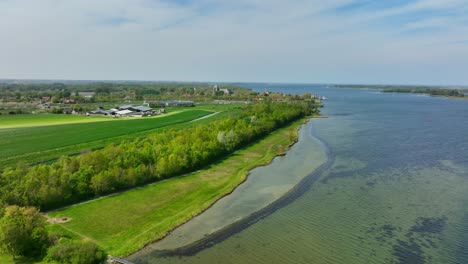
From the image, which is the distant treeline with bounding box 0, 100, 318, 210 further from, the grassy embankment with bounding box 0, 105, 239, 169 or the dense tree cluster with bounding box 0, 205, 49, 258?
the grassy embankment with bounding box 0, 105, 239, 169

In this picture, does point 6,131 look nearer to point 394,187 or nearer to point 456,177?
point 394,187

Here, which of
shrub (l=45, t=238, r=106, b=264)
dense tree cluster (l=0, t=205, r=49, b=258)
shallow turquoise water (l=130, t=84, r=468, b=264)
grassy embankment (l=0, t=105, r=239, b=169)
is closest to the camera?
shrub (l=45, t=238, r=106, b=264)

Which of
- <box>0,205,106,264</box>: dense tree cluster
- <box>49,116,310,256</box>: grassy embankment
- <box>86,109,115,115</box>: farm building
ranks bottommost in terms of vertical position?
<box>49,116,310,256</box>: grassy embankment

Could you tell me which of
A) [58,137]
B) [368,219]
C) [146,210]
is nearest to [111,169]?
[146,210]

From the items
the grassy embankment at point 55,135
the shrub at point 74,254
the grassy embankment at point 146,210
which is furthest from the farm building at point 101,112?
the shrub at point 74,254

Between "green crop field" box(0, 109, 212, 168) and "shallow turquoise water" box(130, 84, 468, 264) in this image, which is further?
"green crop field" box(0, 109, 212, 168)

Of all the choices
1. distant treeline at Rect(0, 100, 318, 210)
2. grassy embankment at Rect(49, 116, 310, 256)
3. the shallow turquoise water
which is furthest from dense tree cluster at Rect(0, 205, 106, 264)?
distant treeline at Rect(0, 100, 318, 210)

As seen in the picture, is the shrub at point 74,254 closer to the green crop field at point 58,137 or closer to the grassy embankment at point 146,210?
the grassy embankment at point 146,210

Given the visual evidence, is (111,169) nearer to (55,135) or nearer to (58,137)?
(58,137)

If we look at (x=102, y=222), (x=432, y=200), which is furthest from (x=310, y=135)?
(x=102, y=222)
